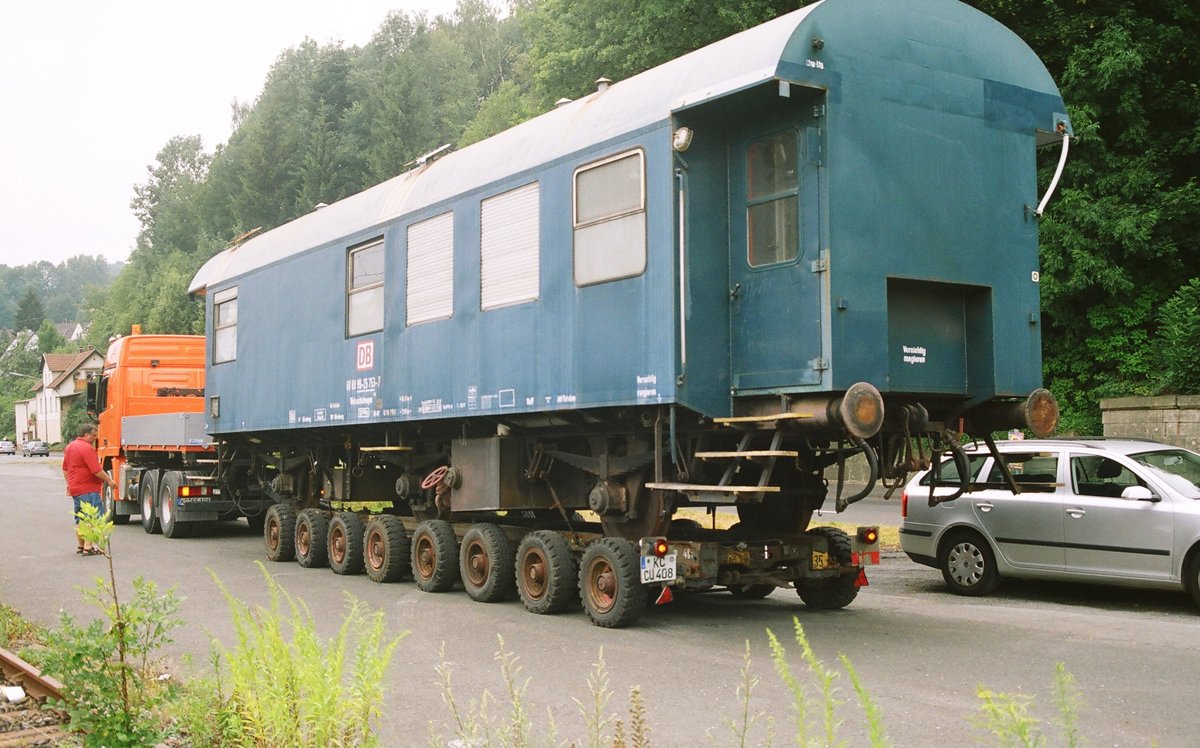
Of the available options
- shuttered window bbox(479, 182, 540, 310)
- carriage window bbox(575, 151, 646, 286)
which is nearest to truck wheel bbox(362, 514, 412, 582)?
shuttered window bbox(479, 182, 540, 310)

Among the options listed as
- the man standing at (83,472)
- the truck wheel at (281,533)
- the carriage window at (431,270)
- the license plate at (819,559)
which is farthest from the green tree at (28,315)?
the license plate at (819,559)

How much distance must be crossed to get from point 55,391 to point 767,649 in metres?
118

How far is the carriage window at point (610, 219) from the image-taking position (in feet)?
29.7

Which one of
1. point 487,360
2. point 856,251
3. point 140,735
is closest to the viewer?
point 140,735

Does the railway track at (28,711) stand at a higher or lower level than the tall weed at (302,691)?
lower

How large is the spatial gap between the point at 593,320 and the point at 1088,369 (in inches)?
588

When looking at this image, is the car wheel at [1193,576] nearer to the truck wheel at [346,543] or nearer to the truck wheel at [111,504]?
the truck wheel at [346,543]

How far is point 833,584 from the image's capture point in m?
10.3

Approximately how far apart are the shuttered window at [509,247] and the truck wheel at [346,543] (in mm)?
3714

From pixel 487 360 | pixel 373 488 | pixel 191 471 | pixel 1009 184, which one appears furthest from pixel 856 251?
pixel 191 471

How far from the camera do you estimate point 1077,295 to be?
20953 millimetres

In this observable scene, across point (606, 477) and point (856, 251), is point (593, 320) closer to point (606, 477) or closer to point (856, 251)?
point (606, 477)

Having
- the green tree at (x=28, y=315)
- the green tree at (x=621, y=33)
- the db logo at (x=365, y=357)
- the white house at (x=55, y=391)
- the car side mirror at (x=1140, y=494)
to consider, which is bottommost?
the car side mirror at (x=1140, y=494)

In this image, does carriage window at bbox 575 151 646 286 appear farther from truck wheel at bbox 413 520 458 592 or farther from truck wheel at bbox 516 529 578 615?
truck wheel at bbox 413 520 458 592
